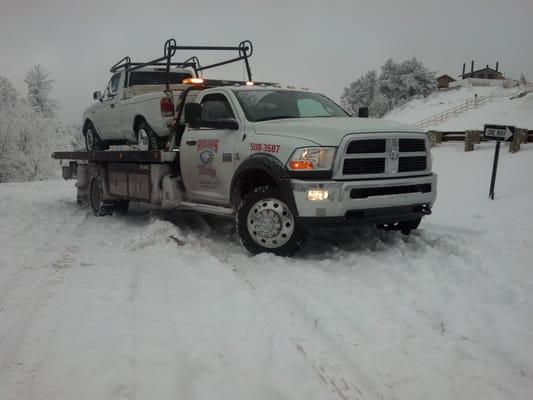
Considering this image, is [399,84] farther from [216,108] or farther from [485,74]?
[216,108]

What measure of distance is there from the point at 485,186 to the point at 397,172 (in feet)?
24.3

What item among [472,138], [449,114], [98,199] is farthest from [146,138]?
[449,114]

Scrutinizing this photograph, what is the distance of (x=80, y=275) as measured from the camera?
4945 millimetres

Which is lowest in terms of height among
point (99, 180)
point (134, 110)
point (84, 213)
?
point (84, 213)

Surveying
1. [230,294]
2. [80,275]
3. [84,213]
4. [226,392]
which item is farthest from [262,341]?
[84,213]

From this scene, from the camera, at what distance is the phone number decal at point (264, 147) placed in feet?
18.1

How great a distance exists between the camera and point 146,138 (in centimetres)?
863

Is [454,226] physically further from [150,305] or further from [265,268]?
[150,305]

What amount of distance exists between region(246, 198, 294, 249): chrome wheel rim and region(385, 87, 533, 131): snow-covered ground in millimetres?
31909

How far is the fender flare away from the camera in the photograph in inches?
209

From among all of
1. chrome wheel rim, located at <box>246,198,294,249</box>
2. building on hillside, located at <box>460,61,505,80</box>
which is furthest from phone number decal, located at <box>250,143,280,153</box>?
building on hillside, located at <box>460,61,505,80</box>

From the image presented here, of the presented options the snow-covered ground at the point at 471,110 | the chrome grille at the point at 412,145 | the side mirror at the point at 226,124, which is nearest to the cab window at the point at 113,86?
the side mirror at the point at 226,124

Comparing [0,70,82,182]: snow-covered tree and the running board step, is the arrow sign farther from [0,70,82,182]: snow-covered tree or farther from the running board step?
[0,70,82,182]: snow-covered tree

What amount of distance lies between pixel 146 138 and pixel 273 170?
3951mm
